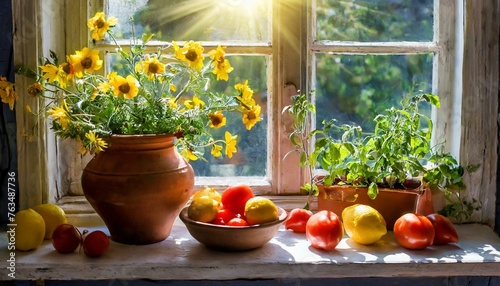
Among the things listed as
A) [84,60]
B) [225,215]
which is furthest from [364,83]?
[84,60]

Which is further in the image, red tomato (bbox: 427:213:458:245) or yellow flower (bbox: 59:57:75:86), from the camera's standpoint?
red tomato (bbox: 427:213:458:245)

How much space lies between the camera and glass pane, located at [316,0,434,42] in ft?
5.84

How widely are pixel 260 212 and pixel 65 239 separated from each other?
483mm

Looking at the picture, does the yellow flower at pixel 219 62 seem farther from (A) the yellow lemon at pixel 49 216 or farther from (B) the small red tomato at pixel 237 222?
(A) the yellow lemon at pixel 49 216

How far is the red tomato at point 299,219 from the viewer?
165cm

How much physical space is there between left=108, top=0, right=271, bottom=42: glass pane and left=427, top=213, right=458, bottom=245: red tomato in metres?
0.70

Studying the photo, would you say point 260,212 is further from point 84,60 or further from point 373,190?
A: point 84,60

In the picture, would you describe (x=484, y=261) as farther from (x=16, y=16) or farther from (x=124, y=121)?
(x=16, y=16)

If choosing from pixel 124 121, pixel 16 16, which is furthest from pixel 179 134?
pixel 16 16

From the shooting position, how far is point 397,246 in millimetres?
1562

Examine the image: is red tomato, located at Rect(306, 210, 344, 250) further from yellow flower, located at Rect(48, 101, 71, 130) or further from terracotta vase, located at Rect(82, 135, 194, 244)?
yellow flower, located at Rect(48, 101, 71, 130)

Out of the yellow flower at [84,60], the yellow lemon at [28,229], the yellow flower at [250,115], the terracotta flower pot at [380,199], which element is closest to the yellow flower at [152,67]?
the yellow flower at [84,60]

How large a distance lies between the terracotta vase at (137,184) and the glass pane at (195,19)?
0.42m

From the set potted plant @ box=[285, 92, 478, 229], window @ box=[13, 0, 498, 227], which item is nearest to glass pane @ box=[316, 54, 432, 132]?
window @ box=[13, 0, 498, 227]
